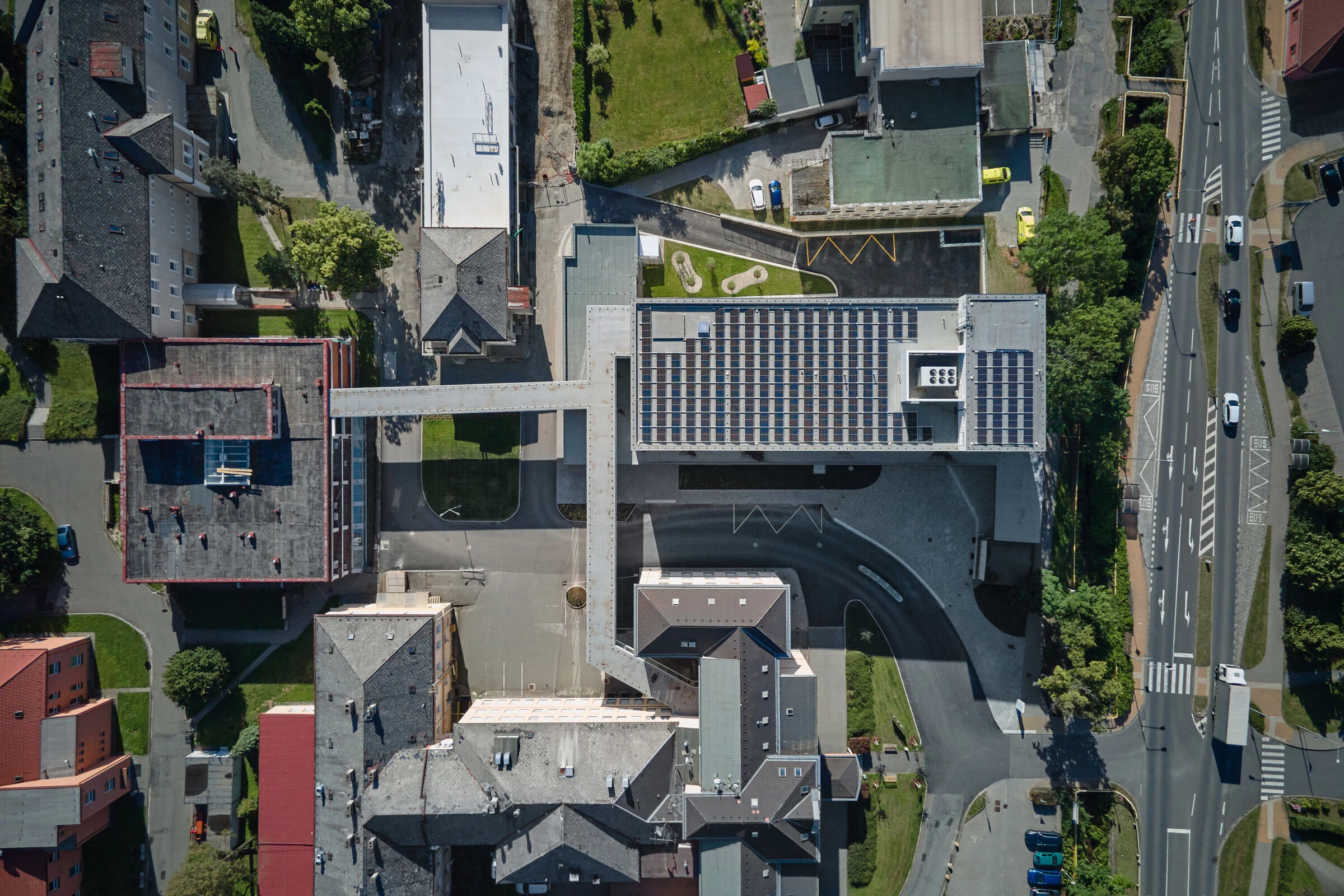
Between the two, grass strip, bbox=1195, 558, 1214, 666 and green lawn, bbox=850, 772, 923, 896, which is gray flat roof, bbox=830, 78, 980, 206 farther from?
green lawn, bbox=850, 772, 923, 896

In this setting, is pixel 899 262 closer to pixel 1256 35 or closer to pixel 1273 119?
pixel 1273 119

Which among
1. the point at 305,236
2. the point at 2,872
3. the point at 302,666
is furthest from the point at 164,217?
the point at 2,872

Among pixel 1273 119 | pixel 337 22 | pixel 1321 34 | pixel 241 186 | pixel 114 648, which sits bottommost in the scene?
pixel 114 648

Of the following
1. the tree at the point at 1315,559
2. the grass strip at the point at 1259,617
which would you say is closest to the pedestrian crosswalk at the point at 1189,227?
the grass strip at the point at 1259,617

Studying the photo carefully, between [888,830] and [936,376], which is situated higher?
[936,376]

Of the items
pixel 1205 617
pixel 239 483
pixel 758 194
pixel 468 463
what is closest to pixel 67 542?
pixel 239 483

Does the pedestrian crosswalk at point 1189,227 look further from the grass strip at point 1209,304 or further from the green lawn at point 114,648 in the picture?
the green lawn at point 114,648
